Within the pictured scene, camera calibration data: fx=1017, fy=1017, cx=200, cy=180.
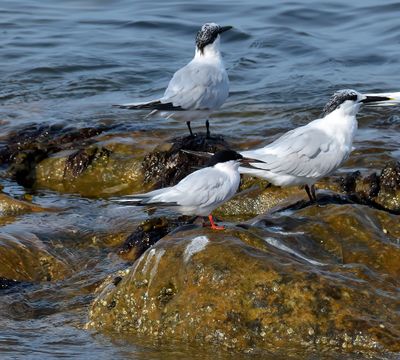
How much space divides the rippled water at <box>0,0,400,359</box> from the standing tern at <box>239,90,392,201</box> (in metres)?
1.18

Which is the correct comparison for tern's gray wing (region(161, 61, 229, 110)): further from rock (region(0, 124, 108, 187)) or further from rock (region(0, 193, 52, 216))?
rock (region(0, 193, 52, 216))

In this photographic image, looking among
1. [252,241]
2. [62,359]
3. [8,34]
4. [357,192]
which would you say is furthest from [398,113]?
[8,34]

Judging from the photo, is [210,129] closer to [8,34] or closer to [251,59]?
[251,59]

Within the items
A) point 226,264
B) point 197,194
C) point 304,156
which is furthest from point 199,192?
point 304,156

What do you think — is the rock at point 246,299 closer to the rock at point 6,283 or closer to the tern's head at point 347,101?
the rock at point 6,283

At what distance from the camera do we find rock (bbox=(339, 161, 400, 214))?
7.89 metres

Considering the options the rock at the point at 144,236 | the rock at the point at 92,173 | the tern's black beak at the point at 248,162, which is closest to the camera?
the tern's black beak at the point at 248,162

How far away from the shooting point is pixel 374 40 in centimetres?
1498

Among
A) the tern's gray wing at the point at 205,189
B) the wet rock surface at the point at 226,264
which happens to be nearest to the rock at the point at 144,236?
the wet rock surface at the point at 226,264

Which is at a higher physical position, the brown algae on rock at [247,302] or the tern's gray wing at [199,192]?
the tern's gray wing at [199,192]

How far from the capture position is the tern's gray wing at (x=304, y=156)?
7.28m

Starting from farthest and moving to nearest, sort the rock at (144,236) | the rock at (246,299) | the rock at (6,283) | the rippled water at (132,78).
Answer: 1. the rock at (144,236)
2. the rock at (6,283)
3. the rippled water at (132,78)
4. the rock at (246,299)

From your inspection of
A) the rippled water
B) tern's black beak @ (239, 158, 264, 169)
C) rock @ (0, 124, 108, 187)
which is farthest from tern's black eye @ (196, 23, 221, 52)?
tern's black beak @ (239, 158, 264, 169)

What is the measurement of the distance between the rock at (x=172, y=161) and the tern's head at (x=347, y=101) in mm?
1630
